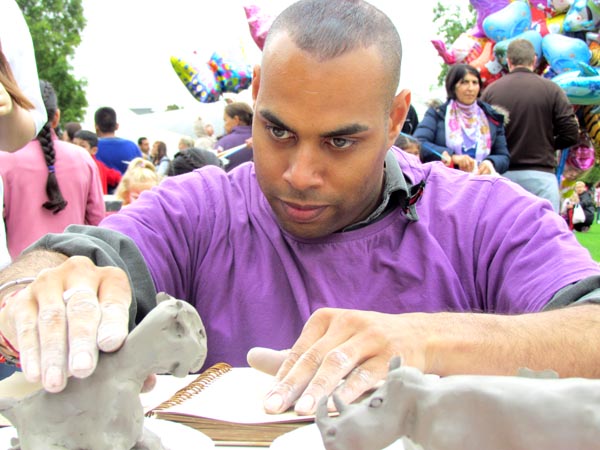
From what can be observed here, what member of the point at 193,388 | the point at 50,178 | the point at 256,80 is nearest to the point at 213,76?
the point at 50,178

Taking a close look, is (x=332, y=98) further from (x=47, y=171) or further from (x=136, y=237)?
(x=47, y=171)

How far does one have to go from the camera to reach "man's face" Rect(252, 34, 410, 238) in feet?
4.65

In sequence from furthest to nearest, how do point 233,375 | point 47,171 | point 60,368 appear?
point 47,171, point 233,375, point 60,368

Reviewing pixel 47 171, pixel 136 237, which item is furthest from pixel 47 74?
pixel 136 237

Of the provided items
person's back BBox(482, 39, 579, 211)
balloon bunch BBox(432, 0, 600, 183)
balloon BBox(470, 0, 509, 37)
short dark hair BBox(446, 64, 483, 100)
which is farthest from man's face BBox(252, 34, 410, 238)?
balloon BBox(470, 0, 509, 37)

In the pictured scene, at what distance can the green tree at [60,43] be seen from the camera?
72.8 feet

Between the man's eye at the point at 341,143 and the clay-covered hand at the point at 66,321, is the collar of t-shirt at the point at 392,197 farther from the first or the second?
the clay-covered hand at the point at 66,321

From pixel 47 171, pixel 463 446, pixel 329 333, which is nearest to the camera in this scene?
pixel 463 446

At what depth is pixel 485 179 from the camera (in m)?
1.83

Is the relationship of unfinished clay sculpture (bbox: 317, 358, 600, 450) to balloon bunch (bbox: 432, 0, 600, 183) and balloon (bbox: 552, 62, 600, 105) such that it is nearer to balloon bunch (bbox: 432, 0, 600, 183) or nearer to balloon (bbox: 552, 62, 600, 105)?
balloon bunch (bbox: 432, 0, 600, 183)

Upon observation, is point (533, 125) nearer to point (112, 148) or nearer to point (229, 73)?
point (112, 148)

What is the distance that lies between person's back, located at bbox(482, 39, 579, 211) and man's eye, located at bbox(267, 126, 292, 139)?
139 inches

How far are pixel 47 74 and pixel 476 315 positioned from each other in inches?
916

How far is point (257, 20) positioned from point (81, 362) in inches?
244
